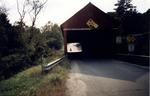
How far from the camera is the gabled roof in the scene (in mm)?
30016

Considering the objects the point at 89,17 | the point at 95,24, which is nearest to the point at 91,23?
the point at 95,24

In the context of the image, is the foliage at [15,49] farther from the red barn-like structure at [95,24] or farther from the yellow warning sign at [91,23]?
the yellow warning sign at [91,23]

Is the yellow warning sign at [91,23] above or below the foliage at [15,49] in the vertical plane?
above

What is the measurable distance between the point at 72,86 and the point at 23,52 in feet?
71.5

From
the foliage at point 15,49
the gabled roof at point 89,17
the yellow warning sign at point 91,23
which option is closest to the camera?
the foliage at point 15,49

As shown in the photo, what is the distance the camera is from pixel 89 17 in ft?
102

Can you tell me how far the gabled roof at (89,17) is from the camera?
30.0m

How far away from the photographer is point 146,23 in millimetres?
39844

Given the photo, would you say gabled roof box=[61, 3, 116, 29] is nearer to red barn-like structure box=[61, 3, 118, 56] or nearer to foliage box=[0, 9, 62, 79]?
red barn-like structure box=[61, 3, 118, 56]

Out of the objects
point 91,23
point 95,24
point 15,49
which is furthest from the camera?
point 15,49

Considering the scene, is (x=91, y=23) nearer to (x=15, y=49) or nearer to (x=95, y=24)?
(x=95, y=24)

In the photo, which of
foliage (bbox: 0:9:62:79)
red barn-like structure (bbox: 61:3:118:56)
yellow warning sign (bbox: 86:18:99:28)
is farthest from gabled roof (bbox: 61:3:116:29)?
foliage (bbox: 0:9:62:79)

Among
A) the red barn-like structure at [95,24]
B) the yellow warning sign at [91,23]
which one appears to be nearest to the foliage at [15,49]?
the red barn-like structure at [95,24]

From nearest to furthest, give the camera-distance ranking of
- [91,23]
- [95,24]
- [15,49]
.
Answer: [95,24] → [91,23] → [15,49]
